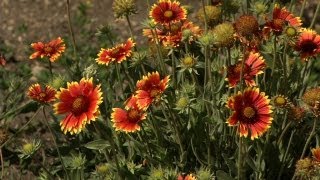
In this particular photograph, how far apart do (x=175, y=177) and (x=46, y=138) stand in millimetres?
1502

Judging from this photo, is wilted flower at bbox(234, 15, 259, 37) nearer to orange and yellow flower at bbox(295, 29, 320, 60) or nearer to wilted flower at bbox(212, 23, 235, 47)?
wilted flower at bbox(212, 23, 235, 47)

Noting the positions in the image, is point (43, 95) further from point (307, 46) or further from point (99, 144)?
point (307, 46)

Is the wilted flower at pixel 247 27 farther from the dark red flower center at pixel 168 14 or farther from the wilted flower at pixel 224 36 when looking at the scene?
the dark red flower center at pixel 168 14

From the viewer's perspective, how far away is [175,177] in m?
2.13

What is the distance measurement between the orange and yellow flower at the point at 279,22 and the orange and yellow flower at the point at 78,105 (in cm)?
80

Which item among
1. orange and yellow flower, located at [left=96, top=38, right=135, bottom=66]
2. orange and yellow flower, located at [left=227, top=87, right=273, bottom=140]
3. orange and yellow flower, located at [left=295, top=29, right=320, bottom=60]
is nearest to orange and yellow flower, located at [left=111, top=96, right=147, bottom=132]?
orange and yellow flower, located at [left=96, top=38, right=135, bottom=66]

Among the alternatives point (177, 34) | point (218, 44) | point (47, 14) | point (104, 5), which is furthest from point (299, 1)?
point (47, 14)

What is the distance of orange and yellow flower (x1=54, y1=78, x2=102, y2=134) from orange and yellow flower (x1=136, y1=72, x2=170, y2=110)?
22cm

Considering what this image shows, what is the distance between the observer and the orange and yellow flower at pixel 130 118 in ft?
7.11

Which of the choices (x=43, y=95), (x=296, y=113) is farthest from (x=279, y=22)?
(x=43, y=95)

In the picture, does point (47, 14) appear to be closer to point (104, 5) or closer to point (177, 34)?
point (104, 5)

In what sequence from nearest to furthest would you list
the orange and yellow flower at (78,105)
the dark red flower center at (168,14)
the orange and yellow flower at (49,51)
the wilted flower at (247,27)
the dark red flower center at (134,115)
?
1. the orange and yellow flower at (78,105)
2. the wilted flower at (247,27)
3. the dark red flower center at (134,115)
4. the dark red flower center at (168,14)
5. the orange and yellow flower at (49,51)

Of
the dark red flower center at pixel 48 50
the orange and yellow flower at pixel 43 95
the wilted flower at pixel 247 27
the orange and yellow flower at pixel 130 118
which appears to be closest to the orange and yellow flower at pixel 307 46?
the wilted flower at pixel 247 27

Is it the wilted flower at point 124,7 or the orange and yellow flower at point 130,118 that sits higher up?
the wilted flower at point 124,7
